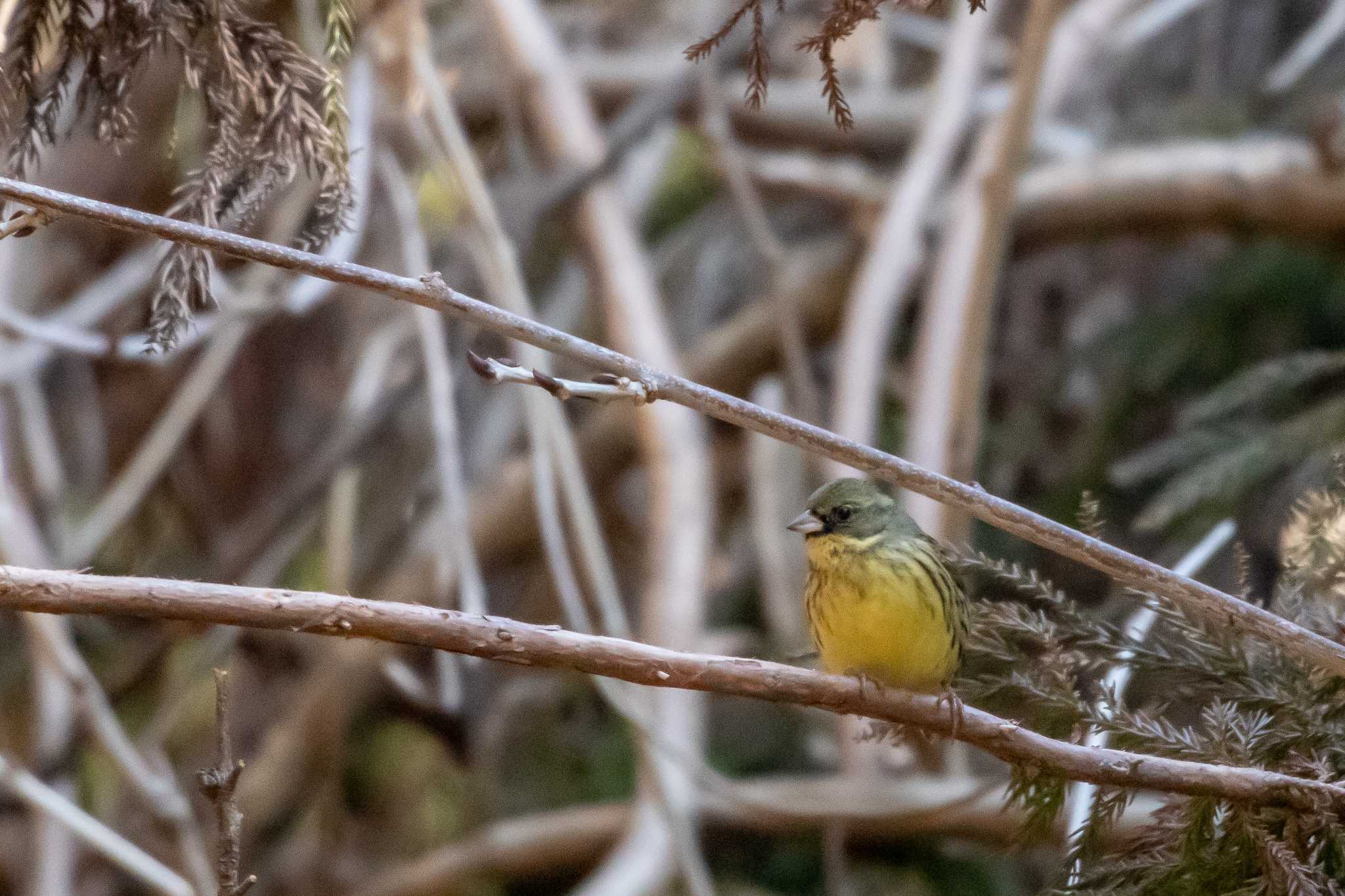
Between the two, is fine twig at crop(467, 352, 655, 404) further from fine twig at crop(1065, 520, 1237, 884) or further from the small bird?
the small bird

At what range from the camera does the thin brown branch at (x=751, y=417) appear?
63.0 inches

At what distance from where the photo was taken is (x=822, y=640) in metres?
2.93

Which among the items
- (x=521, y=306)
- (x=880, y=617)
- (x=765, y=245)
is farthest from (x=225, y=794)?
(x=765, y=245)

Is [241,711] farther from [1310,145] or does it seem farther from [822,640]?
[1310,145]

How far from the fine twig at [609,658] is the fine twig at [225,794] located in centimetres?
9

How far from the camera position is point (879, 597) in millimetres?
2820

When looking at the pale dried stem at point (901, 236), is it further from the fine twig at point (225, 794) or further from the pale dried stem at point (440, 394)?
the fine twig at point (225, 794)

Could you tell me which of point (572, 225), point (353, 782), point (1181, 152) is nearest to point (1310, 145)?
point (1181, 152)

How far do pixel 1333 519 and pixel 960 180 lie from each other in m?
3.73

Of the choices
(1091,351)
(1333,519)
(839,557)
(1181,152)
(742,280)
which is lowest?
(1333,519)

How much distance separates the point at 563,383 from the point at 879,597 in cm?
129

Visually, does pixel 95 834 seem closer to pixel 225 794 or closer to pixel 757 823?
pixel 757 823

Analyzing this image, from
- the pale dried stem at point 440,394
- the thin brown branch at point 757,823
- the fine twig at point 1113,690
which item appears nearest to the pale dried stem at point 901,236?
the thin brown branch at point 757,823

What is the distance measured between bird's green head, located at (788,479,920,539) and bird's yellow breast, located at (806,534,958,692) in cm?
5
